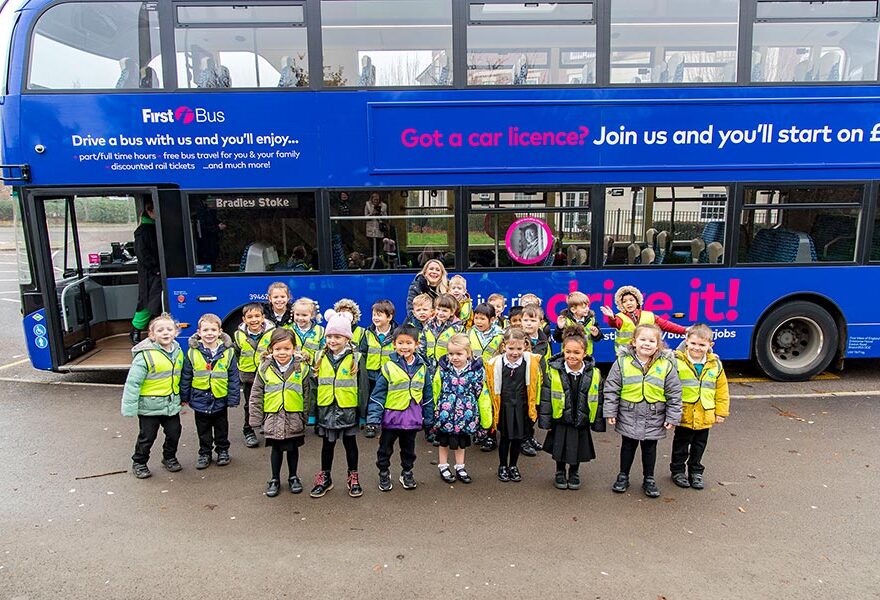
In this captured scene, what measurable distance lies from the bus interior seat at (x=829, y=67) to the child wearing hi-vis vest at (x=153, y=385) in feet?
23.5

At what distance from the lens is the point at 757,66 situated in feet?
21.3

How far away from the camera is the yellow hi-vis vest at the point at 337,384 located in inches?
168

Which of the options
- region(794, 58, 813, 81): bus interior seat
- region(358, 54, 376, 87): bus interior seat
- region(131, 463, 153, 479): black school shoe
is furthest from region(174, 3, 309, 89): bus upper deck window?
region(794, 58, 813, 81): bus interior seat

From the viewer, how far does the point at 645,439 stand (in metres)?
4.31

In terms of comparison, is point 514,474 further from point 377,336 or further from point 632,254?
point 632,254

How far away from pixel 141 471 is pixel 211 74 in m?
4.07

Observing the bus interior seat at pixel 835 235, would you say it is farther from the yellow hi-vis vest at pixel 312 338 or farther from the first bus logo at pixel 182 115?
the first bus logo at pixel 182 115

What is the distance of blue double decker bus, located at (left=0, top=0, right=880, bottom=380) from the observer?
6.23m

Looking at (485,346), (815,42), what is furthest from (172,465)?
(815,42)

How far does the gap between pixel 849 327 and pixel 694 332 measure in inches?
157

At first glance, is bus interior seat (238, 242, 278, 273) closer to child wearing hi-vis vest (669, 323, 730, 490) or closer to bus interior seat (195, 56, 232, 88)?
bus interior seat (195, 56, 232, 88)

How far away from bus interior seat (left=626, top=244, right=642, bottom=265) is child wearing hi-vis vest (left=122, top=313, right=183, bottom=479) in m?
4.85

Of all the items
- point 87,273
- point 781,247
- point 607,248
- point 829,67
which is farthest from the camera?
point 87,273

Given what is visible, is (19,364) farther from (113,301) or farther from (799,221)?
(799,221)
